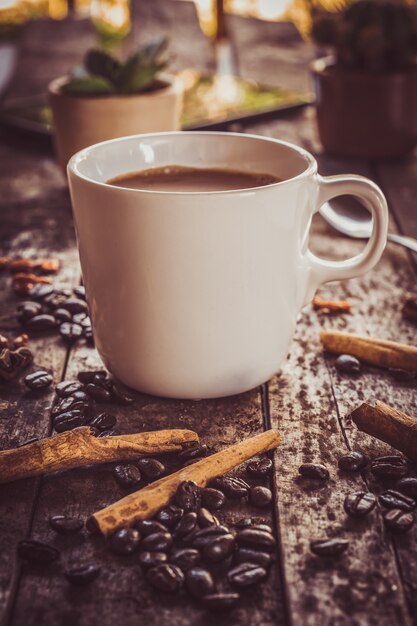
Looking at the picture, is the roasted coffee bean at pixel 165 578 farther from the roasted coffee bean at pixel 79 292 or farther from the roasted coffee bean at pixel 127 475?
the roasted coffee bean at pixel 79 292

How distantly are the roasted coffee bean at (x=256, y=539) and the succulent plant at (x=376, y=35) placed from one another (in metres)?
1.40

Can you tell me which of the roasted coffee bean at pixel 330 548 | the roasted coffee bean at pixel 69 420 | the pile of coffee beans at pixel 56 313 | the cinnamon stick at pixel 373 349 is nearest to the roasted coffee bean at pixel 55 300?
the pile of coffee beans at pixel 56 313

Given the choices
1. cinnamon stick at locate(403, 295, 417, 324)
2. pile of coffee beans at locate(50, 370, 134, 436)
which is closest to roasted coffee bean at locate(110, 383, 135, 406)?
pile of coffee beans at locate(50, 370, 134, 436)

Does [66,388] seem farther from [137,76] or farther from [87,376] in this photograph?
[137,76]

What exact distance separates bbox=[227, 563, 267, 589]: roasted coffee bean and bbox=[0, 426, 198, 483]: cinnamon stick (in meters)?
0.20

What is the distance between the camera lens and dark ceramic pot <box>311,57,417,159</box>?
1.80 metres

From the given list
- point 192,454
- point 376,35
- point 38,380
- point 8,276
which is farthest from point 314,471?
point 376,35

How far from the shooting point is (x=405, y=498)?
775 millimetres

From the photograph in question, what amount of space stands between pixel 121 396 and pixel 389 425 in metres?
0.33

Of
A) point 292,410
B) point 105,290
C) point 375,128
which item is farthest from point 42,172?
point 292,410

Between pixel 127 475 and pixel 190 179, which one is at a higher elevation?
pixel 190 179

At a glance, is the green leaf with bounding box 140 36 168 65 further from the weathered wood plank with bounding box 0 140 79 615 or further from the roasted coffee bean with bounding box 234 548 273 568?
the roasted coffee bean with bounding box 234 548 273 568

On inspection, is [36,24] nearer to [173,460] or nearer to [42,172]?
[42,172]

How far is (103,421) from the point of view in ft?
2.97
